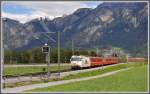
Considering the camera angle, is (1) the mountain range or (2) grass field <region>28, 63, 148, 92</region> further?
(1) the mountain range

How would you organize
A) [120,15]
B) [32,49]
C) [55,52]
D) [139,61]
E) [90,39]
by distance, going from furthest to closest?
[120,15], [139,61], [90,39], [32,49], [55,52]

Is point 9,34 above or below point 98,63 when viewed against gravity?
above

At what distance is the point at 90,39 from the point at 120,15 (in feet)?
93.7

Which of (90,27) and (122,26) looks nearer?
(90,27)

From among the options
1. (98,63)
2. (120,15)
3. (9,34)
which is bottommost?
(98,63)

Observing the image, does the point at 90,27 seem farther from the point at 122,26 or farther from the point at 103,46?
the point at 122,26

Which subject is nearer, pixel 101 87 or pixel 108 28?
pixel 101 87

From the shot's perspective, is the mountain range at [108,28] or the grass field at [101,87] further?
the mountain range at [108,28]

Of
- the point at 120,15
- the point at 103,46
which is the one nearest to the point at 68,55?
the point at 103,46

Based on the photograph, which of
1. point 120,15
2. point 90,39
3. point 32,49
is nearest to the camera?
point 32,49

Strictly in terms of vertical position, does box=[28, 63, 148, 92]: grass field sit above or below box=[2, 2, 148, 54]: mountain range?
below

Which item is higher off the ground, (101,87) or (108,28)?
(108,28)

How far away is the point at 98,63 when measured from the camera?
250 ft

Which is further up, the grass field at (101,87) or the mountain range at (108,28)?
the mountain range at (108,28)
